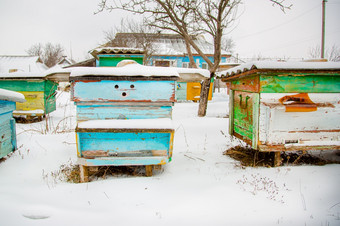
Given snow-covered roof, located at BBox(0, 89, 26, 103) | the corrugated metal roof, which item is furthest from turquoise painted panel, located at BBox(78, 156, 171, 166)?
the corrugated metal roof

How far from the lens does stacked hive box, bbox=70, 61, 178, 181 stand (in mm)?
2641

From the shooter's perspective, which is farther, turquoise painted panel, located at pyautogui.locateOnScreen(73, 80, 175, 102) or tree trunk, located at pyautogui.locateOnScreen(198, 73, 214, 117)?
tree trunk, located at pyautogui.locateOnScreen(198, 73, 214, 117)

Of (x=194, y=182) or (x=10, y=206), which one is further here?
(x=194, y=182)

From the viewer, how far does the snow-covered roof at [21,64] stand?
31.8 metres

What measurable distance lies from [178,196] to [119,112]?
3.96 feet

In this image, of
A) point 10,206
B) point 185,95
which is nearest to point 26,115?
point 10,206

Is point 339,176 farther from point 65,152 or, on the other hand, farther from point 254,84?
point 65,152

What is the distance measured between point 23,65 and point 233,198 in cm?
3792

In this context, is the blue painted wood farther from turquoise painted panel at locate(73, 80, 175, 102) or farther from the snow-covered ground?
turquoise painted panel at locate(73, 80, 175, 102)

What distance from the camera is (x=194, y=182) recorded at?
282 centimetres

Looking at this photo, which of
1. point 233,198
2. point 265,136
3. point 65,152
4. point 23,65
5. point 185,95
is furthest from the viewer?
point 23,65

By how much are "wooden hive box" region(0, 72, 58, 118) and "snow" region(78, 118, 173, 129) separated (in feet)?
16.7

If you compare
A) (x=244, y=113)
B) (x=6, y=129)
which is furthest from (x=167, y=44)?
(x=6, y=129)

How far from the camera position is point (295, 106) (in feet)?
9.26
